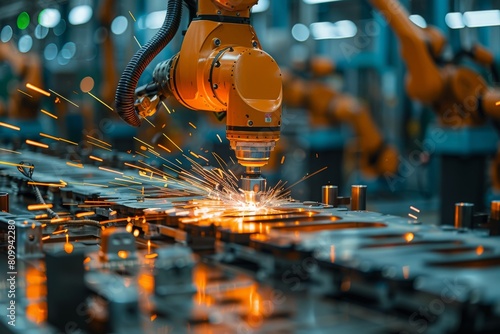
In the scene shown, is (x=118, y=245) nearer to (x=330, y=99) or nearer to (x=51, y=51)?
(x=330, y=99)

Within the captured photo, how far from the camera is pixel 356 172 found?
9.67 m

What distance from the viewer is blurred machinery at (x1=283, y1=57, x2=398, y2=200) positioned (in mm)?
9234

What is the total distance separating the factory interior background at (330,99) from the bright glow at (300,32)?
13mm

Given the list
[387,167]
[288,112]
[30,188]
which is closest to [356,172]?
[387,167]

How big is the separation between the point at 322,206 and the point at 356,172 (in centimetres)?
641

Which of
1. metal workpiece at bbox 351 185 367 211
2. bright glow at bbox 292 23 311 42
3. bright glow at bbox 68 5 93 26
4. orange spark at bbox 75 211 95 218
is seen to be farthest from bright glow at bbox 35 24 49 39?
metal workpiece at bbox 351 185 367 211

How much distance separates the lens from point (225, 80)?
2986 millimetres

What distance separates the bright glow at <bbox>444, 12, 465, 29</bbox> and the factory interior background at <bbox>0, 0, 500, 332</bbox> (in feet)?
0.05

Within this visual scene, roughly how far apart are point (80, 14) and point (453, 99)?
9.86 meters

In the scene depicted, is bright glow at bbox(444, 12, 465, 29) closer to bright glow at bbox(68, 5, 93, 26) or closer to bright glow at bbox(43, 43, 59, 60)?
bright glow at bbox(68, 5, 93, 26)

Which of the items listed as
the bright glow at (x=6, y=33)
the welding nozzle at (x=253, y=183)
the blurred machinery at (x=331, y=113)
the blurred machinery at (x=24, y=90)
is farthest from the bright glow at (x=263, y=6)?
the bright glow at (x=6, y=33)

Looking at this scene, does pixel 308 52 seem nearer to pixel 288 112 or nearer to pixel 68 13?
pixel 288 112

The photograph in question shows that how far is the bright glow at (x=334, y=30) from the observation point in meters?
9.39

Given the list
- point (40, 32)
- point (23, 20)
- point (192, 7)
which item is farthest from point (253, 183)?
point (23, 20)
